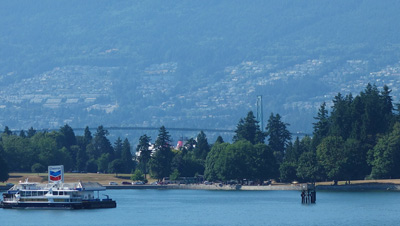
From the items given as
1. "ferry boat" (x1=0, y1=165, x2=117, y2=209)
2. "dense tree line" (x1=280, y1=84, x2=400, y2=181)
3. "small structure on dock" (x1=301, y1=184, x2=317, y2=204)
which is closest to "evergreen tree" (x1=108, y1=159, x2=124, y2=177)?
"dense tree line" (x1=280, y1=84, x2=400, y2=181)

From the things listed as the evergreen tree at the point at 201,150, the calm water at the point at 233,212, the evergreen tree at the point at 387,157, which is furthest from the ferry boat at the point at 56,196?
the evergreen tree at the point at 201,150

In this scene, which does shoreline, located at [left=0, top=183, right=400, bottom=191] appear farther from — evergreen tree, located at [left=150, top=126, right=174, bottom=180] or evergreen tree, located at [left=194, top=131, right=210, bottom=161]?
evergreen tree, located at [left=194, top=131, right=210, bottom=161]

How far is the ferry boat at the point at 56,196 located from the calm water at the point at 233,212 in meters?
1.61

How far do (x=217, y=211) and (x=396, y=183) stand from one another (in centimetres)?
4515

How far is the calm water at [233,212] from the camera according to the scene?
9350 cm

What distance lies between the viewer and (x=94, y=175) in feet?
620

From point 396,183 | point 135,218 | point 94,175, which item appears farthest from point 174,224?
point 94,175

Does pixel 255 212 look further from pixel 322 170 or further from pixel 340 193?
pixel 322 170

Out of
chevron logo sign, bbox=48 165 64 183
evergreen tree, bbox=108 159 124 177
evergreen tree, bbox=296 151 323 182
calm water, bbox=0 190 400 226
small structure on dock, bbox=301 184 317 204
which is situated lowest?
calm water, bbox=0 190 400 226

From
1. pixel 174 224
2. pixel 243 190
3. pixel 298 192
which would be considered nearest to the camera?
pixel 174 224

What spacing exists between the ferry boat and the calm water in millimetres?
1610

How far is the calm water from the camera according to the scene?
9350 centimetres

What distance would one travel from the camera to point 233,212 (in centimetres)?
10450

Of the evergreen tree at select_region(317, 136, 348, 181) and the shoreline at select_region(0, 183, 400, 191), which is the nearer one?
the shoreline at select_region(0, 183, 400, 191)
